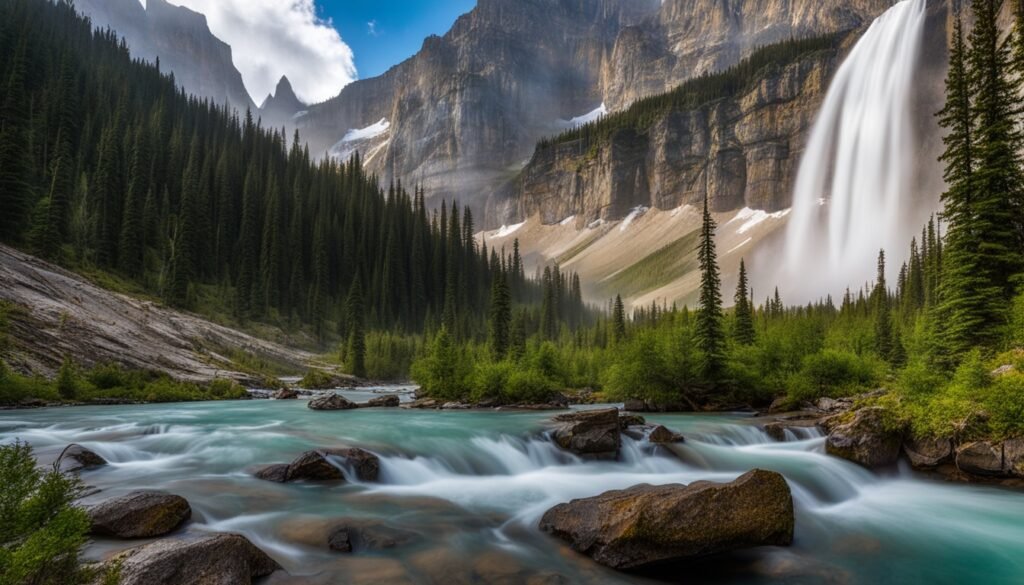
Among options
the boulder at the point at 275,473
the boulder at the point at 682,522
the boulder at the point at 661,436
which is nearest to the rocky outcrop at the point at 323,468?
the boulder at the point at 275,473

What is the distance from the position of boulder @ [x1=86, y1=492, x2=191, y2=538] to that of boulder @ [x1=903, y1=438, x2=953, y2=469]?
2133cm

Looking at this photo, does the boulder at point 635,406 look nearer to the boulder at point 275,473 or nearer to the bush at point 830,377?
the bush at point 830,377

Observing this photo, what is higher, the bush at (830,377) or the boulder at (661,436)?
the bush at (830,377)

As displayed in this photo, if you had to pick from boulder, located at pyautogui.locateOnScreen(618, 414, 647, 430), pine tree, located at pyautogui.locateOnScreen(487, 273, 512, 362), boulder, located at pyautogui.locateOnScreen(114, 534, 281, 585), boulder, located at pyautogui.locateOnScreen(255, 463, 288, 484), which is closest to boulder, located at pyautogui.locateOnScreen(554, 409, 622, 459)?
boulder, located at pyautogui.locateOnScreen(618, 414, 647, 430)

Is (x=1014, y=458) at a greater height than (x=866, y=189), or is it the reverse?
(x=866, y=189)

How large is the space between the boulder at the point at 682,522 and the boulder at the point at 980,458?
9715 mm

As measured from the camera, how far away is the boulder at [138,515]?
872 centimetres

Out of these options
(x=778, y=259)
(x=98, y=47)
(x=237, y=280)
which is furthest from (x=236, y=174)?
(x=778, y=259)

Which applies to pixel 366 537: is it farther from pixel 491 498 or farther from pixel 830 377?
pixel 830 377

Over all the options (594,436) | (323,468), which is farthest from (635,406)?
(323,468)

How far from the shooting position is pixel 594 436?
18922 millimetres

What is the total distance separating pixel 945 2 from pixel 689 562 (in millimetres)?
246594

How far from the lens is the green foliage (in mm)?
5039

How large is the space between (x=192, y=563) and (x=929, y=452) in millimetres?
20889
